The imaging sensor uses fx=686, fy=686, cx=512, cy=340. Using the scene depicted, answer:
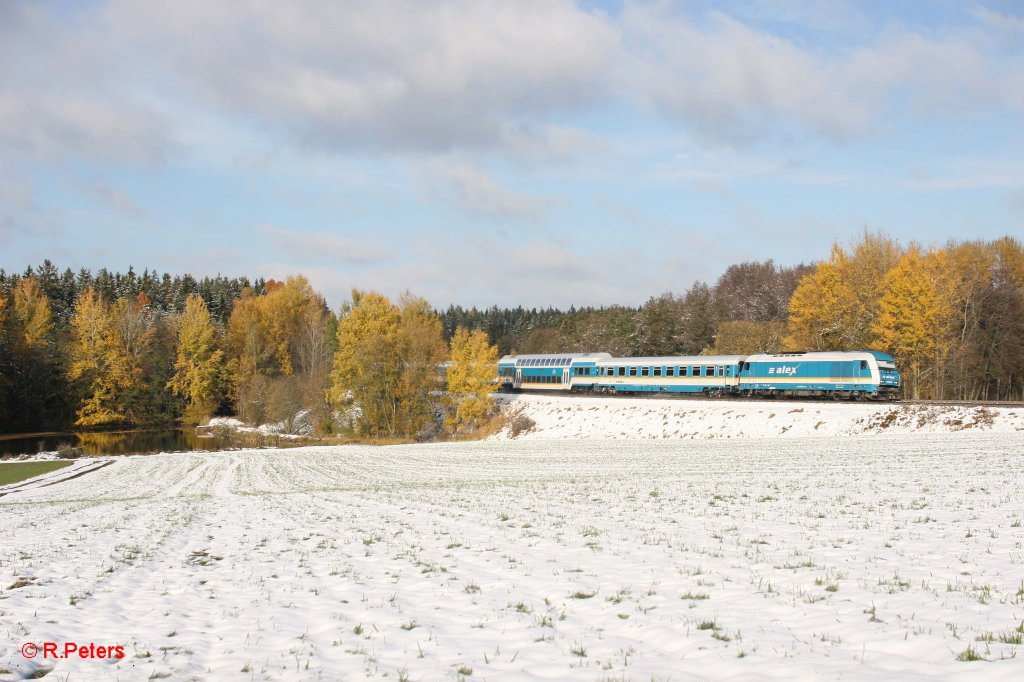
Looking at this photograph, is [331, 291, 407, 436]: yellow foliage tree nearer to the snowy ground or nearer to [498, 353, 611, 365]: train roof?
the snowy ground

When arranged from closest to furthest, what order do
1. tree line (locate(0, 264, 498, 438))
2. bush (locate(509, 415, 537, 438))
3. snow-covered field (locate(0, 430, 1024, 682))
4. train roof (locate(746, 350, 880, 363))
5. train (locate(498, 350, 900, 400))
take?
snow-covered field (locate(0, 430, 1024, 682)) → train (locate(498, 350, 900, 400)) → train roof (locate(746, 350, 880, 363)) → bush (locate(509, 415, 537, 438)) → tree line (locate(0, 264, 498, 438))

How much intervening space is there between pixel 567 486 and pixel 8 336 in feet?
279

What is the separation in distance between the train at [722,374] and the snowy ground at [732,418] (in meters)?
3.13

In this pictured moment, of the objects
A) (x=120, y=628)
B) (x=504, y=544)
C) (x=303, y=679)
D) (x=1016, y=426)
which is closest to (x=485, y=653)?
(x=303, y=679)

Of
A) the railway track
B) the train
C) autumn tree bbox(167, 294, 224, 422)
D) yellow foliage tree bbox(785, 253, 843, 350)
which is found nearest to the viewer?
the railway track

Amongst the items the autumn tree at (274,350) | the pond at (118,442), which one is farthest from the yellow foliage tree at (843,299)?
the pond at (118,442)

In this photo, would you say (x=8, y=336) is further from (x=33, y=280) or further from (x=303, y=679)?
(x=303, y=679)

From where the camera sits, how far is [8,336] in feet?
267

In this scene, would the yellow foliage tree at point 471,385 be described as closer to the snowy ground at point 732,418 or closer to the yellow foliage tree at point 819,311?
the snowy ground at point 732,418

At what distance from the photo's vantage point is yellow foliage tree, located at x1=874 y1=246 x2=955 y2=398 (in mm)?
55094

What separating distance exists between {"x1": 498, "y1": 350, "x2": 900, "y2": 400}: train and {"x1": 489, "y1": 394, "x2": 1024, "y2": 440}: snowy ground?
3.13 m

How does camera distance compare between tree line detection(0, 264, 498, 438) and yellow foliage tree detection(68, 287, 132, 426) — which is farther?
yellow foliage tree detection(68, 287, 132, 426)

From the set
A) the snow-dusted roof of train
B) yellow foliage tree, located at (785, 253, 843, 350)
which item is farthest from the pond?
yellow foliage tree, located at (785, 253, 843, 350)

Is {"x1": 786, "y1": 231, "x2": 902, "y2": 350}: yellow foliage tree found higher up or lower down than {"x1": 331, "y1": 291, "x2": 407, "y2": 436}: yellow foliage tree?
higher up
